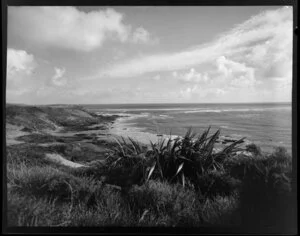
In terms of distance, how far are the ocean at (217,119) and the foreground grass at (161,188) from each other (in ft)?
0.43

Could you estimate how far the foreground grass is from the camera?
2.89 m

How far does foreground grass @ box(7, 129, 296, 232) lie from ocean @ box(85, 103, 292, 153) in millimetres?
131

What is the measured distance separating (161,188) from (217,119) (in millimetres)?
1073

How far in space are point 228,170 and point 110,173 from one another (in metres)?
1.37

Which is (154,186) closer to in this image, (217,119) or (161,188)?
(161,188)

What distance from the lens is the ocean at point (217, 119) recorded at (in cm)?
310

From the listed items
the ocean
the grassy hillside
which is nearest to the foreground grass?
the grassy hillside

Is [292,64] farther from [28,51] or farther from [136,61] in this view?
[28,51]

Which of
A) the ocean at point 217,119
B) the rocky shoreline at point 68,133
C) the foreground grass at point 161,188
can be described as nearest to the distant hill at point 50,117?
the rocky shoreline at point 68,133

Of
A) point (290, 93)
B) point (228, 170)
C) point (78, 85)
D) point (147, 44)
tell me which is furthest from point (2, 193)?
point (290, 93)

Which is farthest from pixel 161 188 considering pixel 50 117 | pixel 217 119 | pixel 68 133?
pixel 50 117

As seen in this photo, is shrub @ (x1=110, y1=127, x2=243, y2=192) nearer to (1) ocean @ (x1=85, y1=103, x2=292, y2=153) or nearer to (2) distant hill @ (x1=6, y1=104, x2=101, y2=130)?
(1) ocean @ (x1=85, y1=103, x2=292, y2=153)

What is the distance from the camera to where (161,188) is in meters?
2.96

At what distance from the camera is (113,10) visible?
304 centimetres
